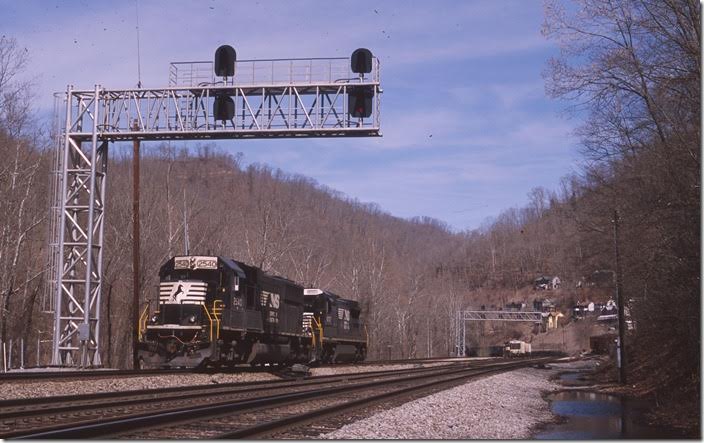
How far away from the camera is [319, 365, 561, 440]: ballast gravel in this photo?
12629 mm

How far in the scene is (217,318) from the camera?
24.5 m

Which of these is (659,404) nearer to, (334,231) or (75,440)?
(75,440)

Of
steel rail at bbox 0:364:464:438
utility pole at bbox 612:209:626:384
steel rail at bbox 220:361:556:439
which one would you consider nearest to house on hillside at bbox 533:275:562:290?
utility pole at bbox 612:209:626:384

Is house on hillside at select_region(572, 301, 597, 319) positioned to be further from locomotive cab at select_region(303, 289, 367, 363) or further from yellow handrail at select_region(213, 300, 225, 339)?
yellow handrail at select_region(213, 300, 225, 339)

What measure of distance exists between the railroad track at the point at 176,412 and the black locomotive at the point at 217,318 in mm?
4423

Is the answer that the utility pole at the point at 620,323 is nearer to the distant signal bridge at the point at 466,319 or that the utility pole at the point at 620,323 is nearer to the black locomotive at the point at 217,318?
the black locomotive at the point at 217,318

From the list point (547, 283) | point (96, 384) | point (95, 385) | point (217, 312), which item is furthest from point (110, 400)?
point (547, 283)

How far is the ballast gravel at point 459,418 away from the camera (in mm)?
12629

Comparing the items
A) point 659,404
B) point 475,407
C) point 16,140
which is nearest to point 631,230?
point 659,404

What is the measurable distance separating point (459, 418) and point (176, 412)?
570 cm

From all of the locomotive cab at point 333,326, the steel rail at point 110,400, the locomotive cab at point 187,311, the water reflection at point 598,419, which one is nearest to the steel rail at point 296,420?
the steel rail at point 110,400

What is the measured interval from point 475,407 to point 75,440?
10275 mm

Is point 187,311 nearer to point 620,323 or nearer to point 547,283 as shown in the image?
point 620,323

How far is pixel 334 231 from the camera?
6142 inches
